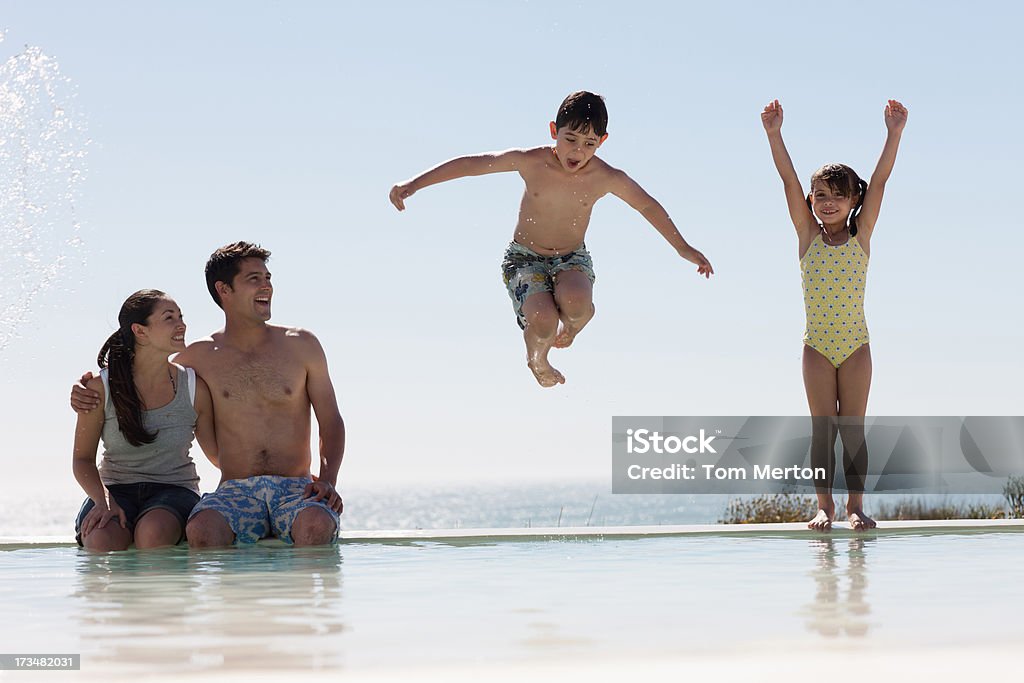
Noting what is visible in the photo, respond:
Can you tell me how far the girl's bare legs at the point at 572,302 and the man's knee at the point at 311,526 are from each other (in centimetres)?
232

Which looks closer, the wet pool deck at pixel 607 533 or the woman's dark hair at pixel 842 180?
the wet pool deck at pixel 607 533

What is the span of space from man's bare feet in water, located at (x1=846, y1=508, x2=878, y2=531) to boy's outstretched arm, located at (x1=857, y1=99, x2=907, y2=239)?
5.71 ft

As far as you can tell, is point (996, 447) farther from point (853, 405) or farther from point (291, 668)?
point (291, 668)

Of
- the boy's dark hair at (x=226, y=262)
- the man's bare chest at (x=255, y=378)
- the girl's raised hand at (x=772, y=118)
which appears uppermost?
the girl's raised hand at (x=772, y=118)

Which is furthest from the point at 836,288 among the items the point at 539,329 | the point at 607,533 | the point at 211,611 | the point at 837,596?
the point at 211,611

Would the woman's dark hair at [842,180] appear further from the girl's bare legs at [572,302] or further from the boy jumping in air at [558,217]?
the girl's bare legs at [572,302]

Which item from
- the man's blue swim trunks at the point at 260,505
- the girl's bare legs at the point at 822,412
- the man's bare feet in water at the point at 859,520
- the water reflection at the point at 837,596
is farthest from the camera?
the girl's bare legs at the point at 822,412

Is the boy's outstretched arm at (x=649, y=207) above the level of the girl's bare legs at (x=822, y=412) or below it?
above

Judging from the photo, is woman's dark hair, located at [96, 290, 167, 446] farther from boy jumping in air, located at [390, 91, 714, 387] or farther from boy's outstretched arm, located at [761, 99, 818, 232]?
boy's outstretched arm, located at [761, 99, 818, 232]

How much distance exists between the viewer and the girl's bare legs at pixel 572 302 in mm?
7633

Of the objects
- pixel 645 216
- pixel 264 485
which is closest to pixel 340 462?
pixel 264 485

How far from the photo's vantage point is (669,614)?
11.5 feet

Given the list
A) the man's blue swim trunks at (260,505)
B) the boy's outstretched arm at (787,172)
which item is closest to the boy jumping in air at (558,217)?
the boy's outstretched arm at (787,172)

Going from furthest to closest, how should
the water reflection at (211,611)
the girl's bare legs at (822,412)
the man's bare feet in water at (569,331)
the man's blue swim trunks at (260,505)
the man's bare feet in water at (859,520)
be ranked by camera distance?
the man's bare feet in water at (569,331), the girl's bare legs at (822,412), the man's bare feet in water at (859,520), the man's blue swim trunks at (260,505), the water reflection at (211,611)
